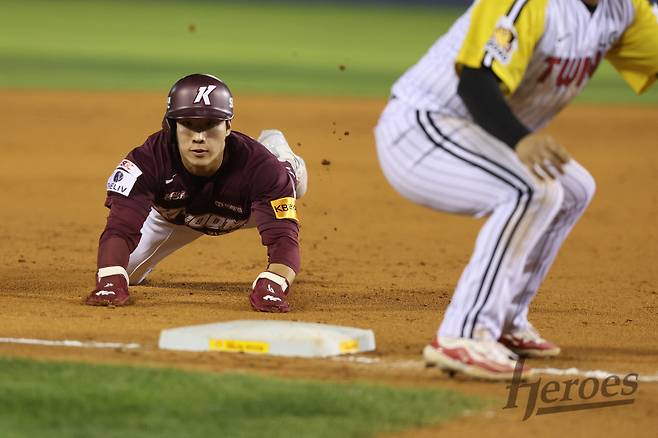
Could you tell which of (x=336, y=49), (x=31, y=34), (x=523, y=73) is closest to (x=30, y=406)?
(x=523, y=73)

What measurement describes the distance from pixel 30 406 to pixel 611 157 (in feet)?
34.2

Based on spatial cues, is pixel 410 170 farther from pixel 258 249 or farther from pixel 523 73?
pixel 258 249

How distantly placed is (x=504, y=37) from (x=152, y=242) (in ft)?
10.2

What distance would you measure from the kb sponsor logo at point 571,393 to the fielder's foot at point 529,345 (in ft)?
1.16

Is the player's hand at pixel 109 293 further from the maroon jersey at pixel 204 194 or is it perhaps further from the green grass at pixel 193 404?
the green grass at pixel 193 404

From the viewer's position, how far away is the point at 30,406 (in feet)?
13.3

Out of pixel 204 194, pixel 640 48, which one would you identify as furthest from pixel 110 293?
pixel 640 48

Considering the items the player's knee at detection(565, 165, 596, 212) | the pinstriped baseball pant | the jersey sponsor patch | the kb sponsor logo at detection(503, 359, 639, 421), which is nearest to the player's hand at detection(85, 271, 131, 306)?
the pinstriped baseball pant

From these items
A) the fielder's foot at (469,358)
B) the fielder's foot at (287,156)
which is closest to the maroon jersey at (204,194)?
the fielder's foot at (287,156)

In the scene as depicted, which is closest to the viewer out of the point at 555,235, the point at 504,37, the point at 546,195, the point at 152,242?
the point at 504,37

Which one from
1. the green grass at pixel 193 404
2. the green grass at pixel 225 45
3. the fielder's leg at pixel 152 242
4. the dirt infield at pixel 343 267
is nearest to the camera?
the green grass at pixel 193 404

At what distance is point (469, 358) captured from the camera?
14.6 feet

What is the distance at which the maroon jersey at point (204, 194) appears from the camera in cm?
615

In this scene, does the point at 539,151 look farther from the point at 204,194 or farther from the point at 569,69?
the point at 204,194
